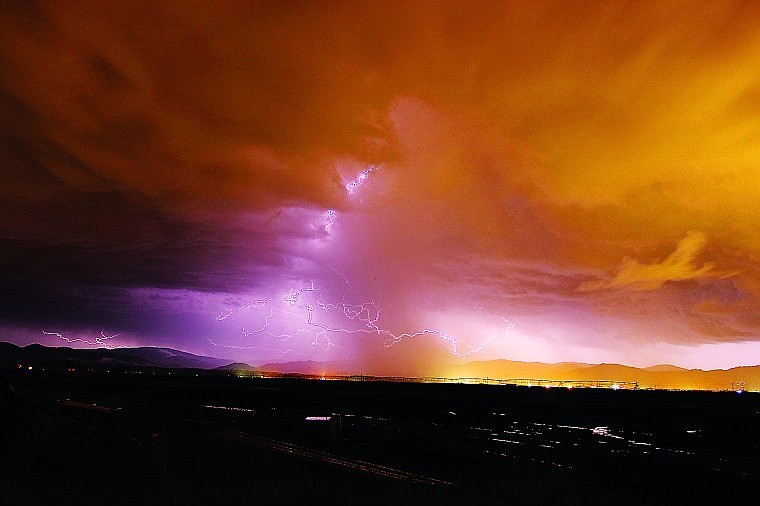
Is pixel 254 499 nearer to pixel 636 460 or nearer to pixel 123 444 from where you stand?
pixel 123 444

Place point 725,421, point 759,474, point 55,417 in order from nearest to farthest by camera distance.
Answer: point 759,474
point 55,417
point 725,421

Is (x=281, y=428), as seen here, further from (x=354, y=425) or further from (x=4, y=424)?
(x=4, y=424)

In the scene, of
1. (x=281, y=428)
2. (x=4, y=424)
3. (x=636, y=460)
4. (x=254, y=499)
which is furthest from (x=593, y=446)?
(x=4, y=424)

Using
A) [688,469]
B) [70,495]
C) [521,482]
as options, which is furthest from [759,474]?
[70,495]

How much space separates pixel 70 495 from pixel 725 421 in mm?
41988

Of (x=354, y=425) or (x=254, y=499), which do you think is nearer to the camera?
(x=254, y=499)

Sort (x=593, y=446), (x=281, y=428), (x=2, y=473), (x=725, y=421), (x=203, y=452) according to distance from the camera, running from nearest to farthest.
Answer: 1. (x=2, y=473)
2. (x=203, y=452)
3. (x=593, y=446)
4. (x=281, y=428)
5. (x=725, y=421)

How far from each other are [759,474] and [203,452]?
61.6 ft

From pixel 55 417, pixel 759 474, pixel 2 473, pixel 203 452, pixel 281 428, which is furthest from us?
pixel 281 428

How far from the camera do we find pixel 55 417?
23.5 metres

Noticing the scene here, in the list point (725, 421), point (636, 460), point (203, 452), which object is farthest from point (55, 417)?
point (725, 421)

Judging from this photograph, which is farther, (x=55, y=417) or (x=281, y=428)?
(x=281, y=428)

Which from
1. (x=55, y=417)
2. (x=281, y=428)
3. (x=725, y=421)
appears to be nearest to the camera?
(x=55, y=417)

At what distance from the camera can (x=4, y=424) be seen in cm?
2273
